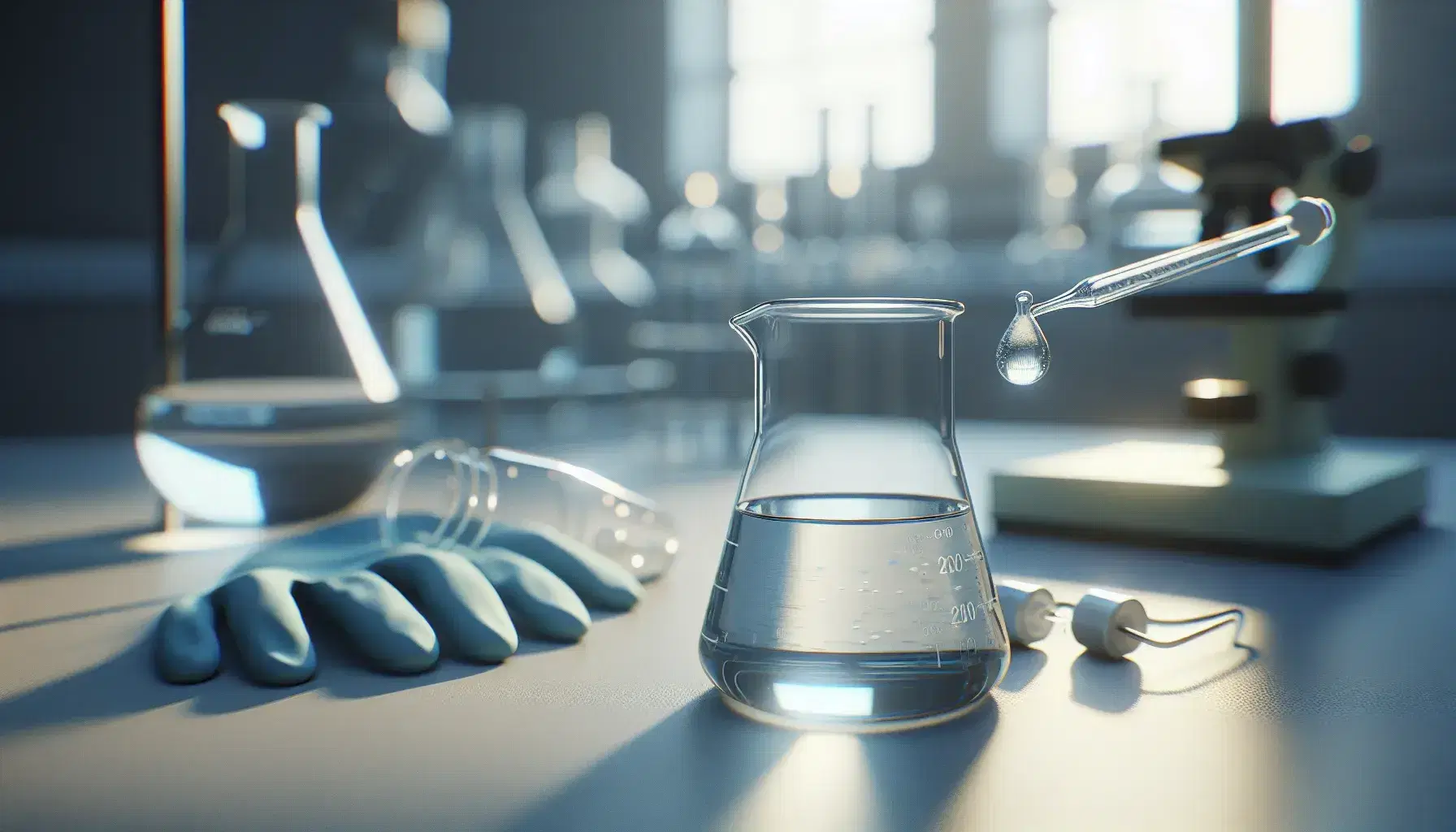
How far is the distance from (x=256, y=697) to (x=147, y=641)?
0.48 feet

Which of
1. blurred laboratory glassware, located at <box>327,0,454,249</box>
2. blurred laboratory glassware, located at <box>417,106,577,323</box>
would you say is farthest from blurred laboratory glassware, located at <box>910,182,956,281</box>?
blurred laboratory glassware, located at <box>327,0,454,249</box>

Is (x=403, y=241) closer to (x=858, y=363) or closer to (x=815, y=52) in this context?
(x=815, y=52)

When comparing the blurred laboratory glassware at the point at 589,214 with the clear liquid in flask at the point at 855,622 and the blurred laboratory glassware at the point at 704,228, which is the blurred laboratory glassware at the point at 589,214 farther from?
the clear liquid in flask at the point at 855,622

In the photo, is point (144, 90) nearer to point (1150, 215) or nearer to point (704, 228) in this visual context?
point (704, 228)

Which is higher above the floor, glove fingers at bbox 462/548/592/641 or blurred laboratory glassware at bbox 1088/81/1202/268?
blurred laboratory glassware at bbox 1088/81/1202/268

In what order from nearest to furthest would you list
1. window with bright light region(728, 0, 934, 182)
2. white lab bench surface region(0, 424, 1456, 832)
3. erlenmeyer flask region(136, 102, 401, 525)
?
white lab bench surface region(0, 424, 1456, 832) → erlenmeyer flask region(136, 102, 401, 525) → window with bright light region(728, 0, 934, 182)

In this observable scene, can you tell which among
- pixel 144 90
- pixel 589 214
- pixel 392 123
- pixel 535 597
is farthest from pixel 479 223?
pixel 535 597

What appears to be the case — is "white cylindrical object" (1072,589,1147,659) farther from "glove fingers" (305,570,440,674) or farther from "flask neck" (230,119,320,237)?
"flask neck" (230,119,320,237)

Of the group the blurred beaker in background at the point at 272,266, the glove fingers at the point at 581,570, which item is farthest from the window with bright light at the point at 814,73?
the glove fingers at the point at 581,570

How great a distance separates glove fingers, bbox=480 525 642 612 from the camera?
28.1 inches

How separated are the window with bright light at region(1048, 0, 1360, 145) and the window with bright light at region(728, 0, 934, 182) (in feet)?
1.09

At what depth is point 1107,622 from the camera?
2.01ft

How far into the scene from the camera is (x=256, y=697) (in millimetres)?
537

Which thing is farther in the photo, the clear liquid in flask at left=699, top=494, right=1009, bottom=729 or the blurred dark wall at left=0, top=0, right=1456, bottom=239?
the blurred dark wall at left=0, top=0, right=1456, bottom=239
